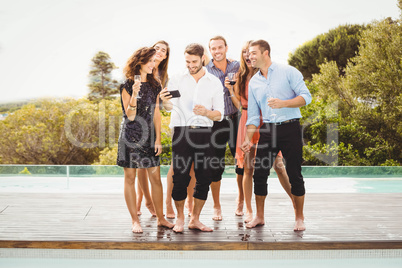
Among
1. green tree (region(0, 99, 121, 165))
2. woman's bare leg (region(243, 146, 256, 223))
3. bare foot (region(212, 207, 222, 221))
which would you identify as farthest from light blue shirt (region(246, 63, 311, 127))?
green tree (region(0, 99, 121, 165))

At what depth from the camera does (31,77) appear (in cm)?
2909

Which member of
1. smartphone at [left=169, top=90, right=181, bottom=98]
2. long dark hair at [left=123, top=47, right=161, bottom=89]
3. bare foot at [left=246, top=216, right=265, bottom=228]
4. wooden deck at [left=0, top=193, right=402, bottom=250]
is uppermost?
long dark hair at [left=123, top=47, right=161, bottom=89]

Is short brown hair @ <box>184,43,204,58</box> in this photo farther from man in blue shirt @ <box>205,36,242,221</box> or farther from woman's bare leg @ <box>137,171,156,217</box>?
woman's bare leg @ <box>137,171,156,217</box>

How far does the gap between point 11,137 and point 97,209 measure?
17.5 meters

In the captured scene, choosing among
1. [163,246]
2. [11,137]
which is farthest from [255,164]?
[11,137]

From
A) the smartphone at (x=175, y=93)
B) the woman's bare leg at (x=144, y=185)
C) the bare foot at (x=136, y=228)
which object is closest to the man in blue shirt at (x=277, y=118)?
the smartphone at (x=175, y=93)

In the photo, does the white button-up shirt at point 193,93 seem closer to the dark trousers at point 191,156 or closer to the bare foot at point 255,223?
the dark trousers at point 191,156

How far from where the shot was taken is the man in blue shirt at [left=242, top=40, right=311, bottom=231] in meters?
3.61

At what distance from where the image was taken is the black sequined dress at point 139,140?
3.58m

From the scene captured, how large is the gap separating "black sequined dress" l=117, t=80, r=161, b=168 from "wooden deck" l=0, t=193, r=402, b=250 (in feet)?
2.10

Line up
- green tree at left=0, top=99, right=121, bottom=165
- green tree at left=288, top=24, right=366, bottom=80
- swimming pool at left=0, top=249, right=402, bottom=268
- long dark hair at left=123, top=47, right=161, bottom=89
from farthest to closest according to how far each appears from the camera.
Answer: green tree at left=288, top=24, right=366, bottom=80, green tree at left=0, top=99, right=121, bottom=165, long dark hair at left=123, top=47, right=161, bottom=89, swimming pool at left=0, top=249, right=402, bottom=268

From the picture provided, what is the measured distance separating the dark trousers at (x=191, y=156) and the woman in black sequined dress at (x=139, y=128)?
202mm

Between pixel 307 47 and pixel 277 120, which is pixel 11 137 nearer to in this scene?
pixel 307 47

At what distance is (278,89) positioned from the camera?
365 centimetres
